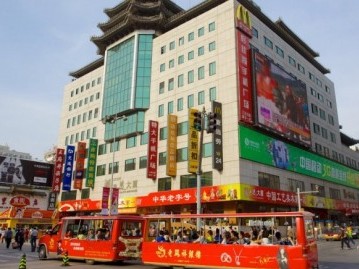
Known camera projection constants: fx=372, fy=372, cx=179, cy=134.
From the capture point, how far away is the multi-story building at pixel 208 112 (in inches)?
1635

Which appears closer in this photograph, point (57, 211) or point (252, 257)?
point (252, 257)

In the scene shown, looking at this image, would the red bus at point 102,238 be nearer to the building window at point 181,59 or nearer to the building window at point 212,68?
the building window at point 212,68

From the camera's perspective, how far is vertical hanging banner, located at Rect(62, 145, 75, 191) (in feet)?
193

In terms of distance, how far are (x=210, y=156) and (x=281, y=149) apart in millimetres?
10587

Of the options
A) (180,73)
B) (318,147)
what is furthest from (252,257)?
(318,147)

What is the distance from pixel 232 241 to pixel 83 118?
168 feet

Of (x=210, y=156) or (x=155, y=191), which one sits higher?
(x=210, y=156)

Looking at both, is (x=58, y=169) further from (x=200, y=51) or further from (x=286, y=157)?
(x=286, y=157)

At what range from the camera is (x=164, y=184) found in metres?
45.7

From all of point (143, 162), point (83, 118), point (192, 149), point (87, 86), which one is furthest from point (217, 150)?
point (87, 86)

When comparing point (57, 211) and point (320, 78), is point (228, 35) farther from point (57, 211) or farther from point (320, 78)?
point (57, 211)

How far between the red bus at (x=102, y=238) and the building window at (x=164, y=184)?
22599 mm

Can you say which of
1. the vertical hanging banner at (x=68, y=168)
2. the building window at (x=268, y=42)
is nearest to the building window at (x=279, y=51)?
the building window at (x=268, y=42)

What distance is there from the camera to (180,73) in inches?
1934
